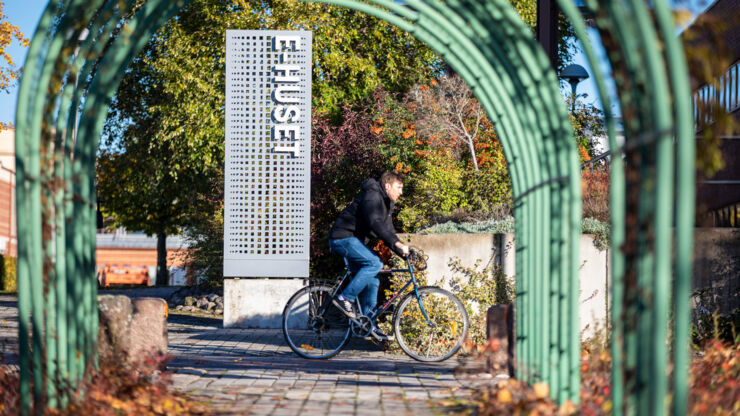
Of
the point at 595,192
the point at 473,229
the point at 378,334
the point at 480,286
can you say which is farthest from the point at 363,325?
the point at 595,192

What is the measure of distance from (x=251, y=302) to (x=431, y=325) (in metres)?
4.46

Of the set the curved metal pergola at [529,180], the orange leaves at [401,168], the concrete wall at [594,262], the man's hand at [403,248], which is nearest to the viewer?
the curved metal pergola at [529,180]

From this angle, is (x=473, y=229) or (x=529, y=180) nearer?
(x=529, y=180)

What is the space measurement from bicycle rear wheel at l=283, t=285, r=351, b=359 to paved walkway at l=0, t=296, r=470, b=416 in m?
0.14

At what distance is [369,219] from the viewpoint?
817 centimetres

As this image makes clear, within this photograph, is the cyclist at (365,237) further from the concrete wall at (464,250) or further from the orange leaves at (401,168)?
the orange leaves at (401,168)

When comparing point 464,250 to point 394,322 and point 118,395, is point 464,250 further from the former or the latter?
point 118,395

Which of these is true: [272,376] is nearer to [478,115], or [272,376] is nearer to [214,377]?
[214,377]

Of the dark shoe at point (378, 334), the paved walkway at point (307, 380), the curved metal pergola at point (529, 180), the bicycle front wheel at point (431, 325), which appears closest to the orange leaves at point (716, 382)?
the curved metal pergola at point (529, 180)

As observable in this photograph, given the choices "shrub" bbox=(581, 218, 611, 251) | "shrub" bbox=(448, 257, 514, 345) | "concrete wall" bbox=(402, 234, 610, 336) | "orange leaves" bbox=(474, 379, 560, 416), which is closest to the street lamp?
"shrub" bbox=(581, 218, 611, 251)

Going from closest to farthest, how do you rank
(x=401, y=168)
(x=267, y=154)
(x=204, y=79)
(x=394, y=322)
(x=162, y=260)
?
→ (x=394, y=322) → (x=267, y=154) → (x=401, y=168) → (x=204, y=79) → (x=162, y=260)

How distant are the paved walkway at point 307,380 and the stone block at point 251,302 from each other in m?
1.66

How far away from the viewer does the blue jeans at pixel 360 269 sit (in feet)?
26.9

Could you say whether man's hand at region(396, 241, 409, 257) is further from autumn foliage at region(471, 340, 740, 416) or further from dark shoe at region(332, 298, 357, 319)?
autumn foliage at region(471, 340, 740, 416)
